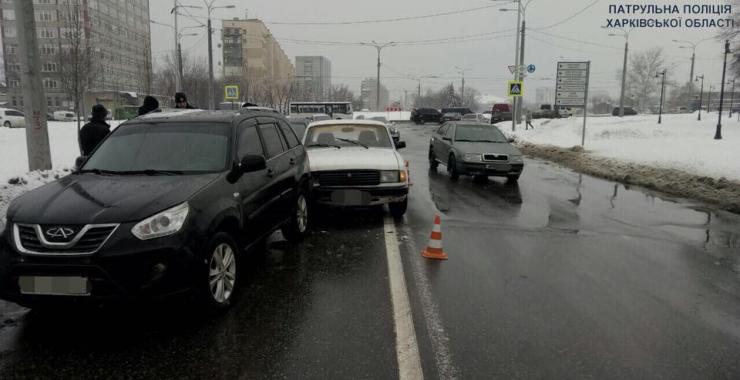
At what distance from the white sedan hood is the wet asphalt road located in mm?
1002

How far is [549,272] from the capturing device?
18.3 ft

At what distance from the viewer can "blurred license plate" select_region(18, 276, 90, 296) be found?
3.56m

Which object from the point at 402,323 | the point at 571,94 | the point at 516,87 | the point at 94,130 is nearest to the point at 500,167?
the point at 94,130

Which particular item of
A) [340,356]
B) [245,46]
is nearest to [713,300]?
[340,356]

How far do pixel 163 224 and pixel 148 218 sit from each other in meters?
0.11

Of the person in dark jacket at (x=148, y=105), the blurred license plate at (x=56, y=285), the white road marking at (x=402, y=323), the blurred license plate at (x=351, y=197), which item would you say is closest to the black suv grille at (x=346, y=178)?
the blurred license plate at (x=351, y=197)

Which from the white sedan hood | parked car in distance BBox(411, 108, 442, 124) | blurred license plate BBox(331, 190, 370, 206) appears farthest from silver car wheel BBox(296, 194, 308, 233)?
parked car in distance BBox(411, 108, 442, 124)

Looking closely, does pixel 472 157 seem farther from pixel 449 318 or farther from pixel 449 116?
pixel 449 116

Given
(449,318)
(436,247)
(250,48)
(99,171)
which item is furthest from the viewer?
(250,48)

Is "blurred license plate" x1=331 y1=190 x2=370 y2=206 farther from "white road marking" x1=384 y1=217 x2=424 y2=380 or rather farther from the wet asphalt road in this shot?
"white road marking" x1=384 y1=217 x2=424 y2=380

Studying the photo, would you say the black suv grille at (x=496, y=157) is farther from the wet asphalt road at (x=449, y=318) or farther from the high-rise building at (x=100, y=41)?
the high-rise building at (x=100, y=41)

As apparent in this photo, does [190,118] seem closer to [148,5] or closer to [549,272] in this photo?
[549,272]

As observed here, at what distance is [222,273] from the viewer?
A: 14.3 feet

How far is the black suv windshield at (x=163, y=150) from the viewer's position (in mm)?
4844
